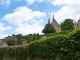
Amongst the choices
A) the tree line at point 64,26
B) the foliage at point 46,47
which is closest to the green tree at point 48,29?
the tree line at point 64,26

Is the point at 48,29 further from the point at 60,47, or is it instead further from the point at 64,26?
the point at 60,47

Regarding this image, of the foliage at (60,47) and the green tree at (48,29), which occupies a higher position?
the green tree at (48,29)

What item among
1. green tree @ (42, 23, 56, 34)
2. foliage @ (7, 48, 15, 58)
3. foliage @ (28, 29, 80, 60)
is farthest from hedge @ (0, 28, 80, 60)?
green tree @ (42, 23, 56, 34)

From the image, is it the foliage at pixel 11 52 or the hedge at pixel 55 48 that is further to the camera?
the foliage at pixel 11 52

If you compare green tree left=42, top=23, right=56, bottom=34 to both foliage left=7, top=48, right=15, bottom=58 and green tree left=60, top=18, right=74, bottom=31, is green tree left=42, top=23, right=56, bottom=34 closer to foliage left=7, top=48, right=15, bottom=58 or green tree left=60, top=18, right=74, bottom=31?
green tree left=60, top=18, right=74, bottom=31

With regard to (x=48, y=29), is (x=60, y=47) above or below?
below

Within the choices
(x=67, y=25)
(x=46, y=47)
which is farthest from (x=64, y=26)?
(x=46, y=47)

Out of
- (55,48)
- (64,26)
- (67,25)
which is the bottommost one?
(55,48)

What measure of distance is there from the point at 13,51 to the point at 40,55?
387 cm

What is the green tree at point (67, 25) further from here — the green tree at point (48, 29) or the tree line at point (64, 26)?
the green tree at point (48, 29)

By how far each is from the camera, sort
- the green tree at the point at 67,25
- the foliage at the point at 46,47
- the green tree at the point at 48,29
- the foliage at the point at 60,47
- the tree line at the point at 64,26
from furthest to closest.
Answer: the green tree at the point at 67,25, the tree line at the point at 64,26, the green tree at the point at 48,29, the foliage at the point at 46,47, the foliage at the point at 60,47

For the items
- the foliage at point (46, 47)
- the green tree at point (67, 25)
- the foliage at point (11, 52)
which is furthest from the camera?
the green tree at point (67, 25)

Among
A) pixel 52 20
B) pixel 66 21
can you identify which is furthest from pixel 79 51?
pixel 52 20

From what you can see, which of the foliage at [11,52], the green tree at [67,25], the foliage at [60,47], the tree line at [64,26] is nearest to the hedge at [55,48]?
the foliage at [60,47]
